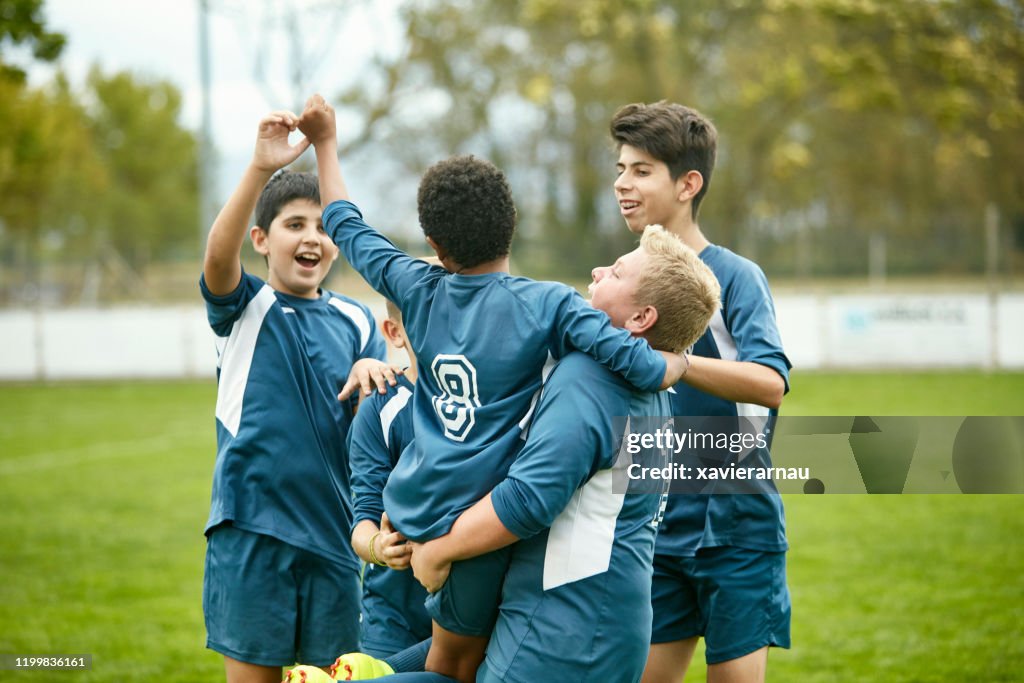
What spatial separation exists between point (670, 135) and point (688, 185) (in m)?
0.18

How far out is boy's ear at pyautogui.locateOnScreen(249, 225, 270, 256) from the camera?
3479 millimetres

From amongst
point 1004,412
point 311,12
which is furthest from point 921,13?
point 311,12

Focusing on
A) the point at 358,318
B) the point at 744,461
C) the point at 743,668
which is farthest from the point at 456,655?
the point at 358,318

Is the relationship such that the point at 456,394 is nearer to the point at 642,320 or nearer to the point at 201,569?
the point at 642,320

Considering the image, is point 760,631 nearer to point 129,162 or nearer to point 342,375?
point 342,375

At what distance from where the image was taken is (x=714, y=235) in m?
21.7

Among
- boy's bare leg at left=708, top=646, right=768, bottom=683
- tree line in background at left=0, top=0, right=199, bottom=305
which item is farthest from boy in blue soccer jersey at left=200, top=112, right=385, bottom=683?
tree line in background at left=0, top=0, right=199, bottom=305

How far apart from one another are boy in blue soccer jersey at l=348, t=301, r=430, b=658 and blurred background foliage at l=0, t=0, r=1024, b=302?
7.47 metres

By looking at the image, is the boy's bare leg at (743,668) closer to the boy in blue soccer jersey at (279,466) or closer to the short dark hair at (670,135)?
the boy in blue soccer jersey at (279,466)

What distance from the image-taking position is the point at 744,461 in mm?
3287

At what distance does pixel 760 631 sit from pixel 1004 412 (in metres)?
10.4

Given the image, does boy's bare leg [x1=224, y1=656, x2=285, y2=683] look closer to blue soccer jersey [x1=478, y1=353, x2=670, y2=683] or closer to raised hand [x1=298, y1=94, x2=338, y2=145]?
blue soccer jersey [x1=478, y1=353, x2=670, y2=683]

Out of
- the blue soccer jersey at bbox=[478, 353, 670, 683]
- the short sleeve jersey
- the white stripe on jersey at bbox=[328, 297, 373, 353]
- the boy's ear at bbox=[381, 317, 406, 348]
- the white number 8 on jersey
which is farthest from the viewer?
the white stripe on jersey at bbox=[328, 297, 373, 353]

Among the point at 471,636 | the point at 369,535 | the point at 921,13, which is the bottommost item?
the point at 471,636
